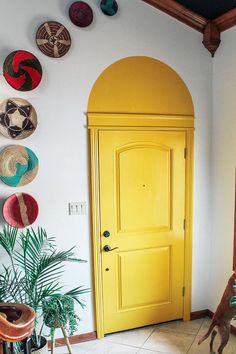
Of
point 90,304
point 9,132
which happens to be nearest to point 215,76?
point 9,132

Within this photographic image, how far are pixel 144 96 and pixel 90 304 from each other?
1.91 metres

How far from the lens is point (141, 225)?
2.72 metres

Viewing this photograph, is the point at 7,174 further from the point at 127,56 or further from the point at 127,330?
the point at 127,330

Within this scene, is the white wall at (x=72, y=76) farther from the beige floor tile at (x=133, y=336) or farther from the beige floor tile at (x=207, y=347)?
the beige floor tile at (x=207, y=347)

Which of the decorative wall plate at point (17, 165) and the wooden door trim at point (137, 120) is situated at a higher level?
the wooden door trim at point (137, 120)

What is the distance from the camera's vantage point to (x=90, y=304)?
8.57 ft

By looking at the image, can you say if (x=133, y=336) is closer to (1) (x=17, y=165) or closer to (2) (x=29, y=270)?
(2) (x=29, y=270)

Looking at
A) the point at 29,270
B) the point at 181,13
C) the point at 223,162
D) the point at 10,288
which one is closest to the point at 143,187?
the point at 223,162

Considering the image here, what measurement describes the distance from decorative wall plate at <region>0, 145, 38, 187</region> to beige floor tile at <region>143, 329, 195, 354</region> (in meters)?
1.77

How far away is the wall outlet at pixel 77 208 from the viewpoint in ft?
8.16

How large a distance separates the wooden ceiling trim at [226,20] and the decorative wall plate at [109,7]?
92 centimetres

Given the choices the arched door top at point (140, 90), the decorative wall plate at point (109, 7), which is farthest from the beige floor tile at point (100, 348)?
the decorative wall plate at point (109, 7)

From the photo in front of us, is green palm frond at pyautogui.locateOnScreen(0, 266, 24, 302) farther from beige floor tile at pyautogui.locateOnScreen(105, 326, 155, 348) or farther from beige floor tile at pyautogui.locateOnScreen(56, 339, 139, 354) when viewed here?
beige floor tile at pyautogui.locateOnScreen(105, 326, 155, 348)

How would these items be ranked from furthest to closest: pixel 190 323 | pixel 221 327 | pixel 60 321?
pixel 190 323, pixel 221 327, pixel 60 321
